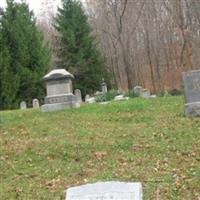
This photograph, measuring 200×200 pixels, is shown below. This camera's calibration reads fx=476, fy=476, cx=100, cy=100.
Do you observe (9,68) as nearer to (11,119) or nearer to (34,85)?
(34,85)

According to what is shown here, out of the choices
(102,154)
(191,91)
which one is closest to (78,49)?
(191,91)

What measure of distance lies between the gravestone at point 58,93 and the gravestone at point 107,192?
1296cm

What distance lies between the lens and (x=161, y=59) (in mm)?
48125

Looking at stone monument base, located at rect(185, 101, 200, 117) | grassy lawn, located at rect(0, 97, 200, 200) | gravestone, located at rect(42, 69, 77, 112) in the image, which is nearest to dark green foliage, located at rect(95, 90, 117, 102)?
gravestone, located at rect(42, 69, 77, 112)

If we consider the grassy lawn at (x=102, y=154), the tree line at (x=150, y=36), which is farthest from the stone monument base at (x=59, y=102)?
the tree line at (x=150, y=36)

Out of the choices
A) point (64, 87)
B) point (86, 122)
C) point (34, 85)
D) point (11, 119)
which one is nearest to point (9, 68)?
point (34, 85)

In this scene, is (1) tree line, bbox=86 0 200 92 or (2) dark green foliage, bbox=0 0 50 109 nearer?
(2) dark green foliage, bbox=0 0 50 109

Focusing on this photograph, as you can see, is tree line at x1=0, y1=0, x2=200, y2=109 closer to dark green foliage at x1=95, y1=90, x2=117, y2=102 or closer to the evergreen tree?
the evergreen tree

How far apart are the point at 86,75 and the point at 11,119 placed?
2234cm

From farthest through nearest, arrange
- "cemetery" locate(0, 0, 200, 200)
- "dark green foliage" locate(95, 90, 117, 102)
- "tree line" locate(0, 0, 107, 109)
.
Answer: "tree line" locate(0, 0, 107, 109), "dark green foliage" locate(95, 90, 117, 102), "cemetery" locate(0, 0, 200, 200)

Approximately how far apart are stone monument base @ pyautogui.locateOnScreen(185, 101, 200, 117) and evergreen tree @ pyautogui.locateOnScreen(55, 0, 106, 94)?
2386 cm

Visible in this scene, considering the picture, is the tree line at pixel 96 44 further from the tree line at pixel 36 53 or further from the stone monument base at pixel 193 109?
the stone monument base at pixel 193 109

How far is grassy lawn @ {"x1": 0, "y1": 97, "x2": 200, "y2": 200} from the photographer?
7.25 meters

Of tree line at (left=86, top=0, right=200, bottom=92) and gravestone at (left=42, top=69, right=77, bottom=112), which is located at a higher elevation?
tree line at (left=86, top=0, right=200, bottom=92)
